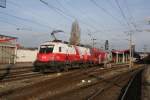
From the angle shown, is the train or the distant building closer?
the train

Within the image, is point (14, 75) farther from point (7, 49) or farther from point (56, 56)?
point (7, 49)

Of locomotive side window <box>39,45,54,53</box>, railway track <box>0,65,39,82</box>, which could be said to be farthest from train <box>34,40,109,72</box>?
railway track <box>0,65,39,82</box>

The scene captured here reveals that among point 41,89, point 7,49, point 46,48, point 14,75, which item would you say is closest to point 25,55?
point 7,49

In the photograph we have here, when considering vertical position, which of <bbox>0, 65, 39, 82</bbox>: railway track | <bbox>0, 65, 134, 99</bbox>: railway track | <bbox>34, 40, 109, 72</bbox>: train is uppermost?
<bbox>34, 40, 109, 72</bbox>: train

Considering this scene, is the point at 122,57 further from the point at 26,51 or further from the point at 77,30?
the point at 26,51

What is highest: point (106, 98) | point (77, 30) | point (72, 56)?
point (77, 30)

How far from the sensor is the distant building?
153 feet

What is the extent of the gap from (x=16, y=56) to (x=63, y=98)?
39.9m

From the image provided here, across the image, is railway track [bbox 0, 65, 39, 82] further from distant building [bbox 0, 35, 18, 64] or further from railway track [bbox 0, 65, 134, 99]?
distant building [bbox 0, 35, 18, 64]

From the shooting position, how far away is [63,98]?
12.9 metres

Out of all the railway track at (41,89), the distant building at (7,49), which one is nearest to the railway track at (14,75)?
the railway track at (41,89)

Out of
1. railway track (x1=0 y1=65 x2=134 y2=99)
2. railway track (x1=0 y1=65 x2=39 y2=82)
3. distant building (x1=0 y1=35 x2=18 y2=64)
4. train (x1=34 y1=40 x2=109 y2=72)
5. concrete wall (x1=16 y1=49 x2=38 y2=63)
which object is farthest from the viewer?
concrete wall (x1=16 y1=49 x2=38 y2=63)

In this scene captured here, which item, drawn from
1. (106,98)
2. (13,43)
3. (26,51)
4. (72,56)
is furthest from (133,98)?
(26,51)

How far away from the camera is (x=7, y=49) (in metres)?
47.9
